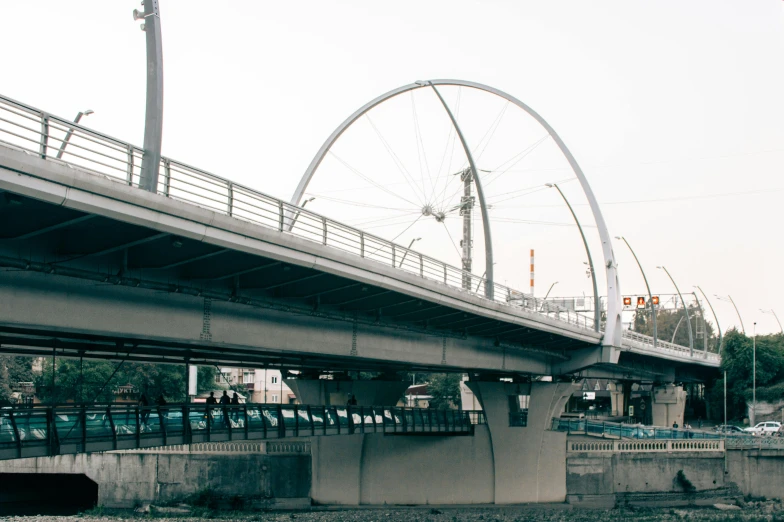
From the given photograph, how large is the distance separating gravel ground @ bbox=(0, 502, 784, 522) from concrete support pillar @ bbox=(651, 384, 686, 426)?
36.9 metres

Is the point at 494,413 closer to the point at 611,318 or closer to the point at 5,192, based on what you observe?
the point at 611,318

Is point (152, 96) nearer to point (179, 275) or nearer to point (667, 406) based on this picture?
point (179, 275)

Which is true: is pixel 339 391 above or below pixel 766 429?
above

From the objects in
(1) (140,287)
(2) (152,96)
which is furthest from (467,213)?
(2) (152,96)

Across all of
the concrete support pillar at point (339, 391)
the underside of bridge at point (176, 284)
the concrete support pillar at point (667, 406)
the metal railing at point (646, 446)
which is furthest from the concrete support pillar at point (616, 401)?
the underside of bridge at point (176, 284)

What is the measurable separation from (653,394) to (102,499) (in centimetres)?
5614

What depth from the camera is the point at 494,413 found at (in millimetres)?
55938

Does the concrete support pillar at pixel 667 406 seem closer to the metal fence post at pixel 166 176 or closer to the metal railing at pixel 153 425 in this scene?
the metal railing at pixel 153 425

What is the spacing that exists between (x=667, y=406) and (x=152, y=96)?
8155cm

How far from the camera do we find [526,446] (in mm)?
55906

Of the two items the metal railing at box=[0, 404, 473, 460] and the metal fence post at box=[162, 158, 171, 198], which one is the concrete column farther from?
the metal fence post at box=[162, 158, 171, 198]

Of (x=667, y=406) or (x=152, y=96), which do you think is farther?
(x=667, y=406)

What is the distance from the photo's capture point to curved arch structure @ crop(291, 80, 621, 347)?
4653cm

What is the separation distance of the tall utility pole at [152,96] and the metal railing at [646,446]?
145 feet
